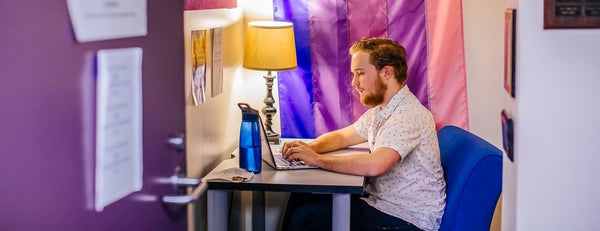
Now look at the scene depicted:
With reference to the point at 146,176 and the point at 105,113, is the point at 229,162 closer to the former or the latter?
the point at 146,176

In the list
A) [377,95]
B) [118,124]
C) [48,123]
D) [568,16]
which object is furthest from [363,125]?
[48,123]

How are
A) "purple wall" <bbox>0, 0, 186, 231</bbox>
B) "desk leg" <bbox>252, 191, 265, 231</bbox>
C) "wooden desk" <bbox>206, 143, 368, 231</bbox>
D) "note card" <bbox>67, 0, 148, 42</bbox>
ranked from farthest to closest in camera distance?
1. "desk leg" <bbox>252, 191, 265, 231</bbox>
2. "wooden desk" <bbox>206, 143, 368, 231</bbox>
3. "note card" <bbox>67, 0, 148, 42</bbox>
4. "purple wall" <bbox>0, 0, 186, 231</bbox>

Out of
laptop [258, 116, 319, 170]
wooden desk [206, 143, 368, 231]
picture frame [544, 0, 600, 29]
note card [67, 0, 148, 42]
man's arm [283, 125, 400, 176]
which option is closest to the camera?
note card [67, 0, 148, 42]

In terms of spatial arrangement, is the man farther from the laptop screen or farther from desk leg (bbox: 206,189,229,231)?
desk leg (bbox: 206,189,229,231)

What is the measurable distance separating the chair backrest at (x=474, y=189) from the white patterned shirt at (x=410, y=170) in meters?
0.06

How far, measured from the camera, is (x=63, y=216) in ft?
4.45

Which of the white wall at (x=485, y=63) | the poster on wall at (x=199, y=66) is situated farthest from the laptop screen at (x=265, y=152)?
the white wall at (x=485, y=63)

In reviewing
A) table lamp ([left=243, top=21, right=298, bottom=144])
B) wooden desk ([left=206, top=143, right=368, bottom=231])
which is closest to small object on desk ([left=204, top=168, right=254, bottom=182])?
wooden desk ([left=206, top=143, right=368, bottom=231])

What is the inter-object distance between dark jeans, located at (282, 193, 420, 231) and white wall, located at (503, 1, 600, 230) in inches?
40.0

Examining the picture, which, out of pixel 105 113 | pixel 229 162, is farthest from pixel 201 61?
pixel 105 113

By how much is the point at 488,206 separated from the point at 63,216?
1.78 m

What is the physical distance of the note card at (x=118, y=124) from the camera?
1441 millimetres

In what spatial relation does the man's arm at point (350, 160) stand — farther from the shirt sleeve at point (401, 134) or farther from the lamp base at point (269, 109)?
the lamp base at point (269, 109)

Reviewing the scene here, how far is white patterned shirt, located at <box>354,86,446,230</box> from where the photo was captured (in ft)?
9.43
